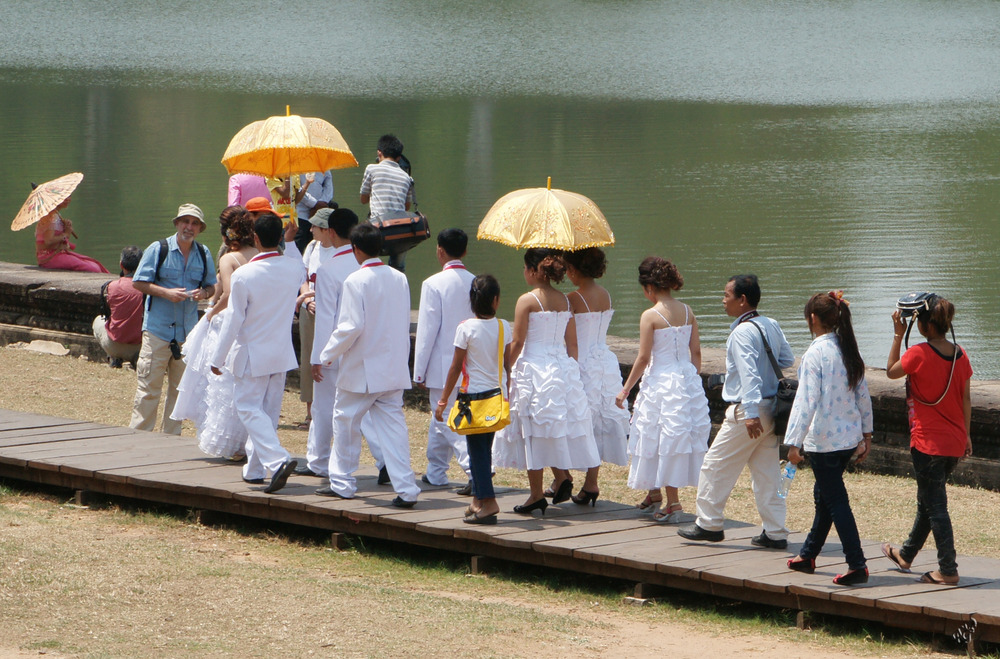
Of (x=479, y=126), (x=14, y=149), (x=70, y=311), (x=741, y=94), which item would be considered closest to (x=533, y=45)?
(x=741, y=94)

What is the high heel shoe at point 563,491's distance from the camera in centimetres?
743

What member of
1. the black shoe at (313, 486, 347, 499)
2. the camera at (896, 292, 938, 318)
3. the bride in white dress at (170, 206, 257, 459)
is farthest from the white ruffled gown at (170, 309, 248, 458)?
the camera at (896, 292, 938, 318)

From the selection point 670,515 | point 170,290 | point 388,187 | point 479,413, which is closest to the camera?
point 479,413

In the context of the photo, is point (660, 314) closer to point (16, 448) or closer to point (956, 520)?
point (956, 520)

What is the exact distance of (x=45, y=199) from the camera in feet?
40.5

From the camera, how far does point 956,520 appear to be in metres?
7.93

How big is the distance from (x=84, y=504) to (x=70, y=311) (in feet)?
17.8

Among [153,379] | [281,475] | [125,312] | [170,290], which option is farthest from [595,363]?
[125,312]

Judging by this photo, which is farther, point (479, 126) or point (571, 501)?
point (479, 126)

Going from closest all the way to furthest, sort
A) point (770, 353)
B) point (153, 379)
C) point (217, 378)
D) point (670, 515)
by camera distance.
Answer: point (770, 353) → point (670, 515) → point (217, 378) → point (153, 379)

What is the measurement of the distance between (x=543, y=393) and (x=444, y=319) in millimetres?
1005

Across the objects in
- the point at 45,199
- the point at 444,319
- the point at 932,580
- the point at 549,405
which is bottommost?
the point at 932,580

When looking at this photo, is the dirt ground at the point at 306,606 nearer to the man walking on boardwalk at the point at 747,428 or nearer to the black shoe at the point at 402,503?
the black shoe at the point at 402,503

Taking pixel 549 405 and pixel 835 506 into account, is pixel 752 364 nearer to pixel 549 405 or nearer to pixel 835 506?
pixel 835 506
